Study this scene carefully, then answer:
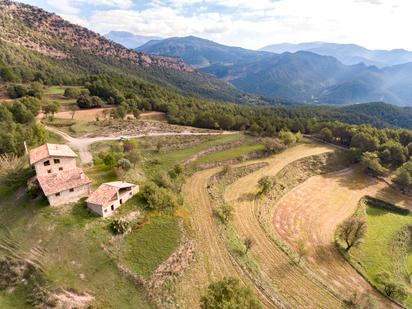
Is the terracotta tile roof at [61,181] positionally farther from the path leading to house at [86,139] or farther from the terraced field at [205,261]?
the terraced field at [205,261]

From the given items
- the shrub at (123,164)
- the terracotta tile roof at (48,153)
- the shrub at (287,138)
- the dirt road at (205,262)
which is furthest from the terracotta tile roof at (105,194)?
the shrub at (287,138)

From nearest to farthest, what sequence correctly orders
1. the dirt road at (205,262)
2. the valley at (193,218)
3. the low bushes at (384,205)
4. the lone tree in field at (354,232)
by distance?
the valley at (193,218) < the dirt road at (205,262) < the lone tree in field at (354,232) < the low bushes at (384,205)

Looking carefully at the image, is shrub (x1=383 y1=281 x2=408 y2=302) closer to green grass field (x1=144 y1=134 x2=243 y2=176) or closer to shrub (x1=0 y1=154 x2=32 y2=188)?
green grass field (x1=144 y1=134 x2=243 y2=176)

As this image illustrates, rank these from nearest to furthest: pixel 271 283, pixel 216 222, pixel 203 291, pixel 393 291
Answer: pixel 203 291 < pixel 271 283 < pixel 393 291 < pixel 216 222

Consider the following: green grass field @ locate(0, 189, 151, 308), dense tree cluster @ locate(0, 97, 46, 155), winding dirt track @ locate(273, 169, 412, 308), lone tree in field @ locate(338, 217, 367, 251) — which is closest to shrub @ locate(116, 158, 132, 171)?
green grass field @ locate(0, 189, 151, 308)

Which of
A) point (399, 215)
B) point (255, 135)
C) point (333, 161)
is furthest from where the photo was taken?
point (255, 135)

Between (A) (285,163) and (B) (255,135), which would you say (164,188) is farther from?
(B) (255,135)

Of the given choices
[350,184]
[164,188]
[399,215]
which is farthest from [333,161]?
[164,188]
